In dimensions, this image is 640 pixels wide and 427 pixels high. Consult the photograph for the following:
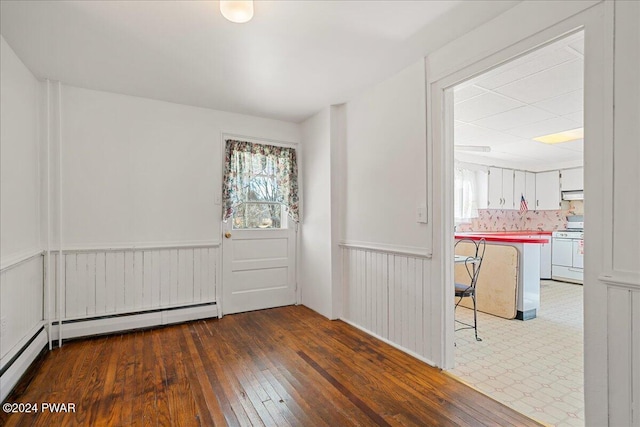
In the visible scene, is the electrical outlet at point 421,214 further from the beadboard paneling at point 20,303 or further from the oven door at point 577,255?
the oven door at point 577,255

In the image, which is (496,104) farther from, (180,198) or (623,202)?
(180,198)

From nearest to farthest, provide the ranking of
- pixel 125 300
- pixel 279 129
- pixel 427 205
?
pixel 427 205
pixel 125 300
pixel 279 129

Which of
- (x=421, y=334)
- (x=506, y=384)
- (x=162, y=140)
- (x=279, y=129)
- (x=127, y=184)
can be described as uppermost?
(x=279, y=129)

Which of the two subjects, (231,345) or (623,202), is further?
(231,345)

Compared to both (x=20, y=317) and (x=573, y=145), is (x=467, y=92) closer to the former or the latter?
(x=573, y=145)

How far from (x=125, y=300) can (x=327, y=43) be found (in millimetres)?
3082

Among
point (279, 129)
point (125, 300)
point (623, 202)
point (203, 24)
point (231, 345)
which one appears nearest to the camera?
point (623, 202)

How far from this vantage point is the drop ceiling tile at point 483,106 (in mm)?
3229

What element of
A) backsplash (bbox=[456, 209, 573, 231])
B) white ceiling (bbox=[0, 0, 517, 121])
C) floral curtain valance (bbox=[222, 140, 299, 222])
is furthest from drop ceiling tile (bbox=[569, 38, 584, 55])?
backsplash (bbox=[456, 209, 573, 231])

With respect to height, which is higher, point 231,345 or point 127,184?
point 127,184

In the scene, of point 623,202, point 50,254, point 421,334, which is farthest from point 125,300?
point 623,202

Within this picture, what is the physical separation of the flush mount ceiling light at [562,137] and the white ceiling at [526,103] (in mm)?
155

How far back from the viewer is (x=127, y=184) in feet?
11.1

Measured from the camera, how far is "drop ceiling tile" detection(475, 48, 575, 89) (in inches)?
93.4
